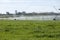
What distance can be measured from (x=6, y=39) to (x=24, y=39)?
3.81 ft

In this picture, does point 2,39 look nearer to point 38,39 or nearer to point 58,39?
point 38,39

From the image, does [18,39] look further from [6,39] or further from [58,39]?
[58,39]

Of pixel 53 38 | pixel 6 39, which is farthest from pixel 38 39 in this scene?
pixel 6 39

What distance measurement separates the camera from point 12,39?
1212 centimetres

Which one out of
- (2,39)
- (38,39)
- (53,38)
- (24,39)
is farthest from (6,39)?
(53,38)

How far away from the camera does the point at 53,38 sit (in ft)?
40.7

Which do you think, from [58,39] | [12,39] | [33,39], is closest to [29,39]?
[33,39]

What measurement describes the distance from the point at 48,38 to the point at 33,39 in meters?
1.08

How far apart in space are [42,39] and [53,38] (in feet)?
2.62

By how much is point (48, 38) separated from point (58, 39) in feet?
2.31

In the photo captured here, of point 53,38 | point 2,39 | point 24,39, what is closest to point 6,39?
point 2,39

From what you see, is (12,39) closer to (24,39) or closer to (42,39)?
(24,39)

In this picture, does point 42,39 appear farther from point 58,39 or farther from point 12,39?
point 12,39

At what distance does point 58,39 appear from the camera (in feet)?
39.4
